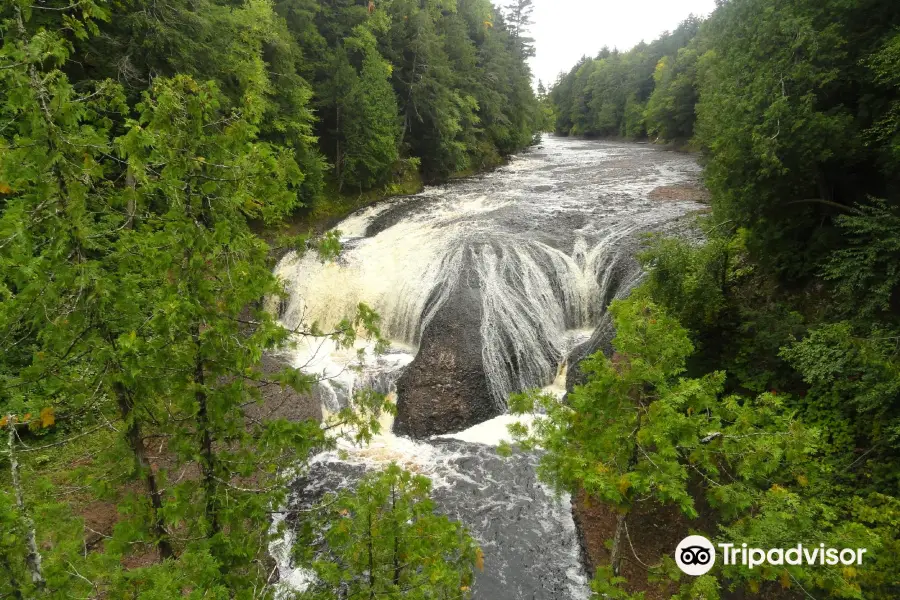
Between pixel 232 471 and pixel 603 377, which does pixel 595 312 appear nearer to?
pixel 603 377

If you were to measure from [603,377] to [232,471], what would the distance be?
159 inches

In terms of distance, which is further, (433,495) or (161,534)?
(433,495)

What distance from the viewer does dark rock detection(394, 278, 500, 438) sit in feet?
38.0

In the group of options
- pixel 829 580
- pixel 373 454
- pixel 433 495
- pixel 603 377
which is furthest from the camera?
pixel 373 454

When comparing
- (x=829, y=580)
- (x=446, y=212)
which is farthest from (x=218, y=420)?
(x=446, y=212)

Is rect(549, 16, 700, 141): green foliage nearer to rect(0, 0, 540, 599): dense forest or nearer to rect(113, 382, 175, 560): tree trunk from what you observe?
rect(0, 0, 540, 599): dense forest

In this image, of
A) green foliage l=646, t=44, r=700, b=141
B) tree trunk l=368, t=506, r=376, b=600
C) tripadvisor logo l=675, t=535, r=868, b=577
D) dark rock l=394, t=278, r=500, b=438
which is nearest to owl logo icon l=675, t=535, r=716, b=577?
tripadvisor logo l=675, t=535, r=868, b=577

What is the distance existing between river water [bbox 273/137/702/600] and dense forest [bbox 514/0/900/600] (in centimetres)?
184

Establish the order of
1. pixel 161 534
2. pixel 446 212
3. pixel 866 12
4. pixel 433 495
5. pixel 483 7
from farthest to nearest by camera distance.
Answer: pixel 483 7
pixel 446 212
pixel 433 495
pixel 866 12
pixel 161 534

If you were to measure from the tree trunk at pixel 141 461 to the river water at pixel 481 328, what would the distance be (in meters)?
3.20

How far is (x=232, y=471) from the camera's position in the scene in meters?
3.97

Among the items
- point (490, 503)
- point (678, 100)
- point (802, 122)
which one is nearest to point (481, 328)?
point (490, 503)

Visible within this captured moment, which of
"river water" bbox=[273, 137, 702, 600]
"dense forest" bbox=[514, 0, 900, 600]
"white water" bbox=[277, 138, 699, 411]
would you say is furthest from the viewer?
"white water" bbox=[277, 138, 699, 411]

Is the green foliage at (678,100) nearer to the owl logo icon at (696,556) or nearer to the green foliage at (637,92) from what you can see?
the green foliage at (637,92)
